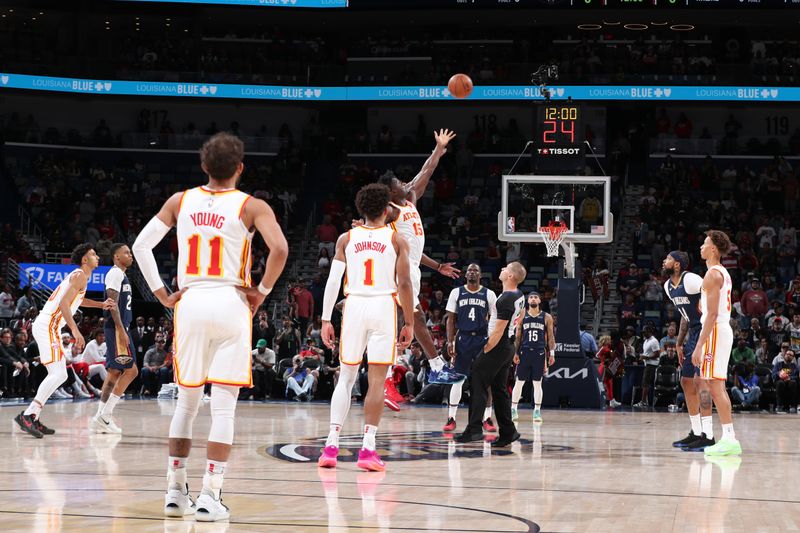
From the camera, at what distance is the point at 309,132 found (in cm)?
3247

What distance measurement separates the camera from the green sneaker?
400 inches

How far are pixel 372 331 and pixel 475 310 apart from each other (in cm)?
388

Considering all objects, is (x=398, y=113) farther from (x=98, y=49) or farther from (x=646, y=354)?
(x=646, y=354)

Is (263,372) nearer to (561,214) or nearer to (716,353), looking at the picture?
(561,214)

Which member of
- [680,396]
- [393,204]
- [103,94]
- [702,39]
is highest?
[702,39]

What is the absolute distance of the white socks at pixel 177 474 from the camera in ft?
19.7

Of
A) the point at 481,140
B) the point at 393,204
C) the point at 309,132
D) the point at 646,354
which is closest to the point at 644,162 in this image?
the point at 481,140

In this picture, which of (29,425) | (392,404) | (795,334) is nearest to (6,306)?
(29,425)

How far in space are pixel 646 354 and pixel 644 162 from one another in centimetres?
1224

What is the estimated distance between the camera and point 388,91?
30.4m

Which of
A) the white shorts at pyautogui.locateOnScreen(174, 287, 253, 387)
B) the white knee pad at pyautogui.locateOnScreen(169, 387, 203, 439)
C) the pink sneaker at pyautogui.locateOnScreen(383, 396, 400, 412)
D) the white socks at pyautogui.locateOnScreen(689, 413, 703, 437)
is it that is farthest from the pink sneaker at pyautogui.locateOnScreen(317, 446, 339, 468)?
the white socks at pyautogui.locateOnScreen(689, 413, 703, 437)

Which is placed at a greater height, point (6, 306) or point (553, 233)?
point (553, 233)

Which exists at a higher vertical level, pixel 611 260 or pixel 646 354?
pixel 611 260

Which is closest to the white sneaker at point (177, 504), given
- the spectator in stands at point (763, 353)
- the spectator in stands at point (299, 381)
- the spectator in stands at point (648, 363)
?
the spectator in stands at point (299, 381)
